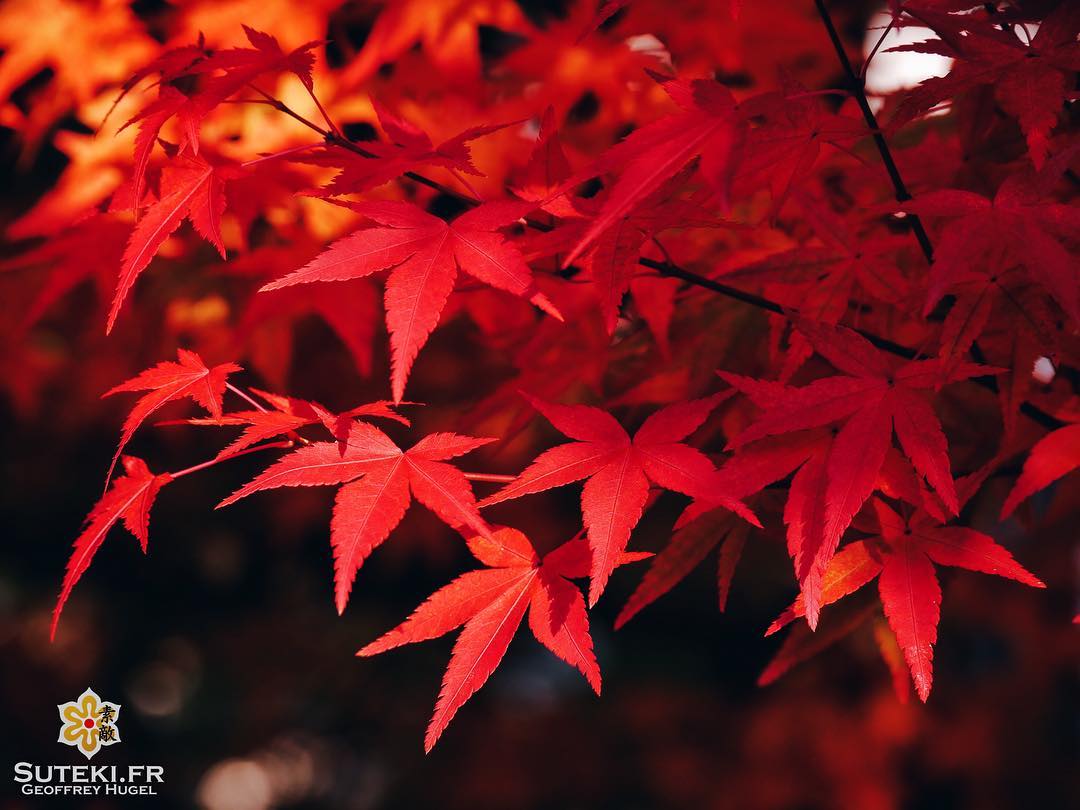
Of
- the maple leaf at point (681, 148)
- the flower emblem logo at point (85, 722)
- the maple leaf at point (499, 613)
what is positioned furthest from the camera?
the flower emblem logo at point (85, 722)

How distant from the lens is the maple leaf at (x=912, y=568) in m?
0.63

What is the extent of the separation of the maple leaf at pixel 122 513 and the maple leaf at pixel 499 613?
0.21m

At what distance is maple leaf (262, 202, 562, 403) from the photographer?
59 cm

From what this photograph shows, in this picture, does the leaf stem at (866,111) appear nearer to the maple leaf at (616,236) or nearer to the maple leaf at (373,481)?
the maple leaf at (616,236)

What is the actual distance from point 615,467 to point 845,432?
0.52ft

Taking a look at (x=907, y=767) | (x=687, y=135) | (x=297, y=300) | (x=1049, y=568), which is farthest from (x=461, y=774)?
(x=687, y=135)

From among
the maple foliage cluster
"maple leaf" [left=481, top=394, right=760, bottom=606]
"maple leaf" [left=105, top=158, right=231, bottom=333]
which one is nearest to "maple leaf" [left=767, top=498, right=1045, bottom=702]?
the maple foliage cluster

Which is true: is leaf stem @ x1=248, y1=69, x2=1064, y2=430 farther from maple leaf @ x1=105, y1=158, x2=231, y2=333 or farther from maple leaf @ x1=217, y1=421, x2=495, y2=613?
maple leaf @ x1=217, y1=421, x2=495, y2=613

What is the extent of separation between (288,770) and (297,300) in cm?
297

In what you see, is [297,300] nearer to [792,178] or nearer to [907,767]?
[792,178]

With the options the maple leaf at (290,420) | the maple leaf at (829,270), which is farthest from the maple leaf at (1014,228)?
the maple leaf at (290,420)

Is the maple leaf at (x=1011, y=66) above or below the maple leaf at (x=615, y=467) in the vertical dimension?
above

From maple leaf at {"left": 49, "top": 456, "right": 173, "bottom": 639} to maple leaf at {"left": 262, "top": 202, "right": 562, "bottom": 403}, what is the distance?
0.23 m

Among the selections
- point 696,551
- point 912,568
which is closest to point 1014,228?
point 912,568
